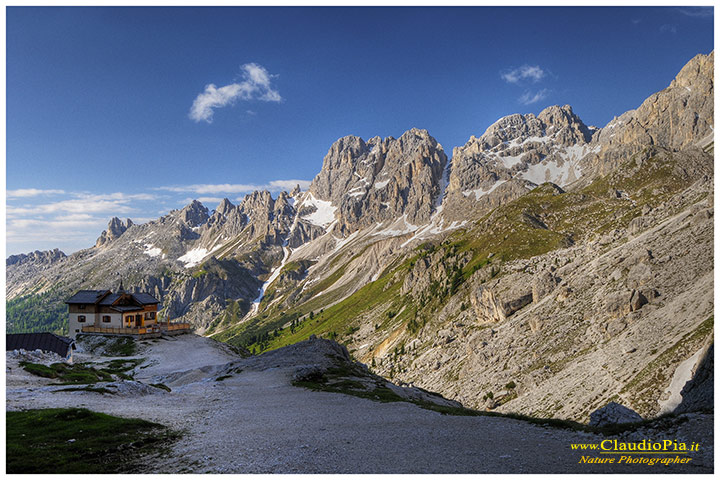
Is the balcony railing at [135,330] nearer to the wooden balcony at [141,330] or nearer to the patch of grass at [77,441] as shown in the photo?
the wooden balcony at [141,330]

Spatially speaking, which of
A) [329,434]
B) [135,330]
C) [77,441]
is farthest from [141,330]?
[329,434]

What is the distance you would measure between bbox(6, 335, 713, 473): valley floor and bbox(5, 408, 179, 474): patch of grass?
1377 mm

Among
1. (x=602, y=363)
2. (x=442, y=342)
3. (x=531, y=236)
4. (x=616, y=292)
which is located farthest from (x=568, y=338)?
(x=531, y=236)

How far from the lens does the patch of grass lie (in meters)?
16.7

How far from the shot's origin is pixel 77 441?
19781mm

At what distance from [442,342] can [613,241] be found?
179 ft

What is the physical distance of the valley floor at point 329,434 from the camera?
17250 millimetres

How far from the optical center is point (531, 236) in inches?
7318

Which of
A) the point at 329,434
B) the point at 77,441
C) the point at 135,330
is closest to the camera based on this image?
the point at 77,441

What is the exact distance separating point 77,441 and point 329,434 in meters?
12.4

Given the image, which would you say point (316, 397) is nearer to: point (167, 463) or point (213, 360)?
point (167, 463)

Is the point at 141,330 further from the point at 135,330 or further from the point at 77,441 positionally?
the point at 77,441

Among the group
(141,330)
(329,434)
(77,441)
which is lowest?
(141,330)

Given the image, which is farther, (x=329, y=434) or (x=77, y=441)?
(x=329, y=434)
